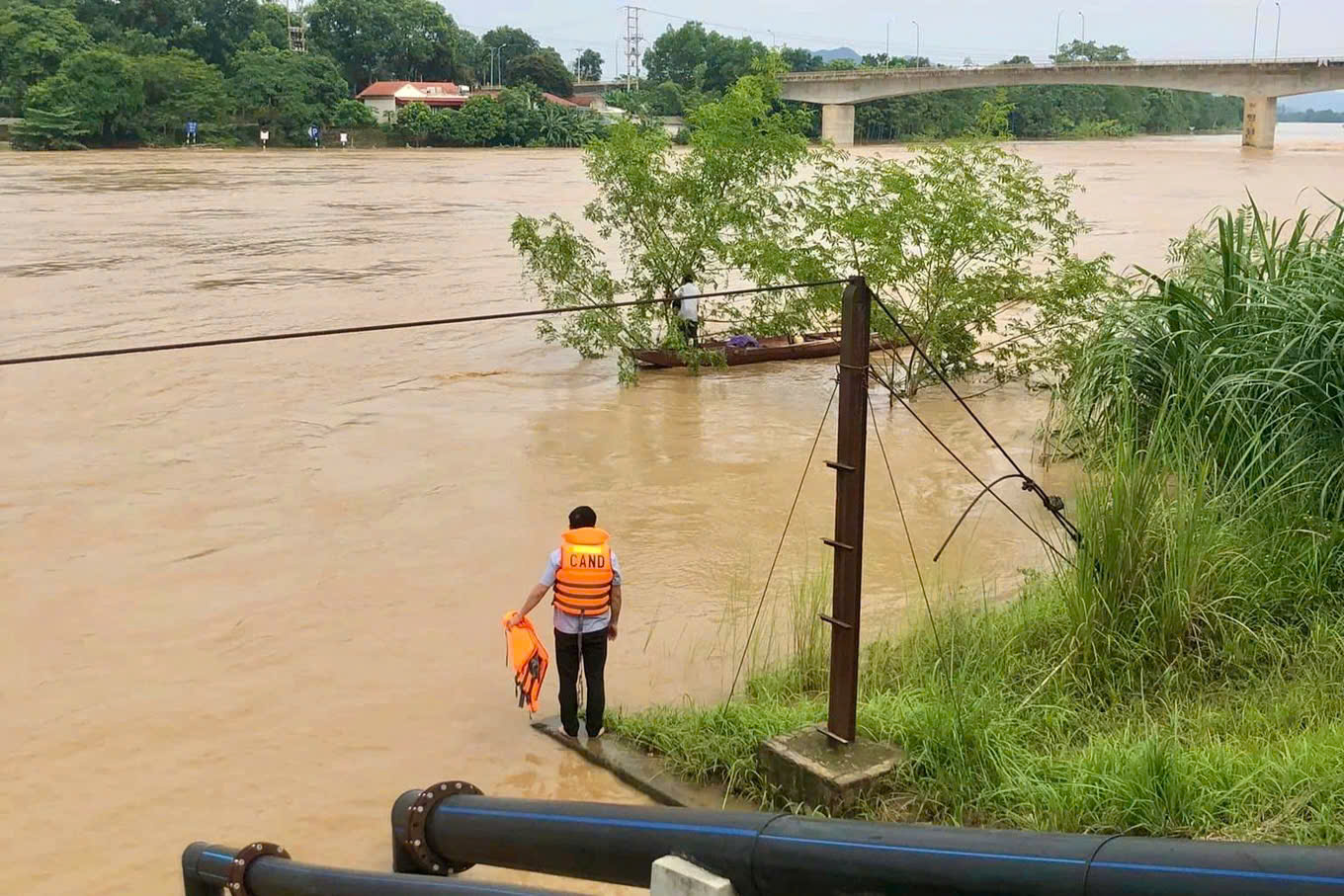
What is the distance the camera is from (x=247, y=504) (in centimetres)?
1351

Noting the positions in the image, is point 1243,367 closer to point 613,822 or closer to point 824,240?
point 613,822

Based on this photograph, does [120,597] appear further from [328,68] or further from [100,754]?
[328,68]

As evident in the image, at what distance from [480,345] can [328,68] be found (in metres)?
69.1

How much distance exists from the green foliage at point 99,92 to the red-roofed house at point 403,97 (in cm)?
2090

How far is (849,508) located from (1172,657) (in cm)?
241

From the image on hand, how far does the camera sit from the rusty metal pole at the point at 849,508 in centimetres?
607

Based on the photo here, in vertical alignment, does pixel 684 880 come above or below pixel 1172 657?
above

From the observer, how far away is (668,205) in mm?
19547

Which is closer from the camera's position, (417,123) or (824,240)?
(824,240)

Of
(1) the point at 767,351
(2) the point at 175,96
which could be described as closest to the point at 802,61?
(2) the point at 175,96

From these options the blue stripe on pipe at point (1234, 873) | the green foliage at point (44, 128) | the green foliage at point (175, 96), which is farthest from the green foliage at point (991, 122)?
the green foliage at point (175, 96)

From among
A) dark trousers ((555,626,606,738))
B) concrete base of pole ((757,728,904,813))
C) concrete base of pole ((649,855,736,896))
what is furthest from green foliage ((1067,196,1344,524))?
concrete base of pole ((649,855,736,896))

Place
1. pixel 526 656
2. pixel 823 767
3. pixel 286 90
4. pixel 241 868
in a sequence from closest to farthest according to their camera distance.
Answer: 1. pixel 241 868
2. pixel 823 767
3. pixel 526 656
4. pixel 286 90

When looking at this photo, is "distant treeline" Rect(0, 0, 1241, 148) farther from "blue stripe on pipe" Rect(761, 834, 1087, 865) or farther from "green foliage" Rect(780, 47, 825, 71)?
"blue stripe on pipe" Rect(761, 834, 1087, 865)
